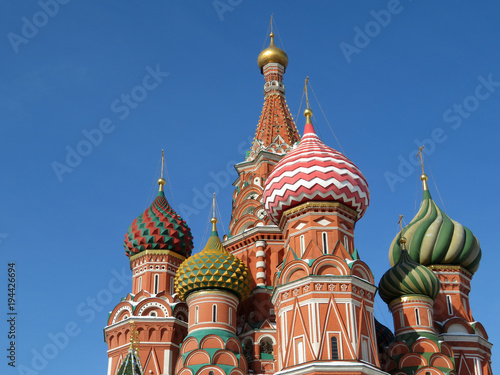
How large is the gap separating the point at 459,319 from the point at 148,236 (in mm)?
11210

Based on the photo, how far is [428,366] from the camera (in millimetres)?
22094

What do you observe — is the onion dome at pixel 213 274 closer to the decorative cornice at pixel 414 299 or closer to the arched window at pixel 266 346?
the arched window at pixel 266 346

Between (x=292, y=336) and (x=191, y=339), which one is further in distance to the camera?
(x=191, y=339)

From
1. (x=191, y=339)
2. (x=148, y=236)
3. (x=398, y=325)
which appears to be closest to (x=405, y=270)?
(x=398, y=325)

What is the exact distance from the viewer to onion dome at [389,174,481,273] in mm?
27016

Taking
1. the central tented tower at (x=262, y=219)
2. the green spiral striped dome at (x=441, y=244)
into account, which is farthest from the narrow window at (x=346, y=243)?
the green spiral striped dome at (x=441, y=244)

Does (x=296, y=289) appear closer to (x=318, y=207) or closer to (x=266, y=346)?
(x=318, y=207)

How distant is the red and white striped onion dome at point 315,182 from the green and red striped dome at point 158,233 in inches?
194

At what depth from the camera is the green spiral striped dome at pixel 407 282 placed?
77.7 ft

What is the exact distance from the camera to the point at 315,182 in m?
22.4

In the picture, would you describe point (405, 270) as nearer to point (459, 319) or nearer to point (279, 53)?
point (459, 319)

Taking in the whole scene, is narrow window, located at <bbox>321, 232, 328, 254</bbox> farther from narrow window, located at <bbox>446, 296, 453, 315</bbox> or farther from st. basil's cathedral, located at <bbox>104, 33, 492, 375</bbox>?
narrow window, located at <bbox>446, 296, 453, 315</bbox>

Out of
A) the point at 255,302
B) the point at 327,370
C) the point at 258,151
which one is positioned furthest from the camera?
the point at 258,151

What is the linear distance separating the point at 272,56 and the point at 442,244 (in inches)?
434
